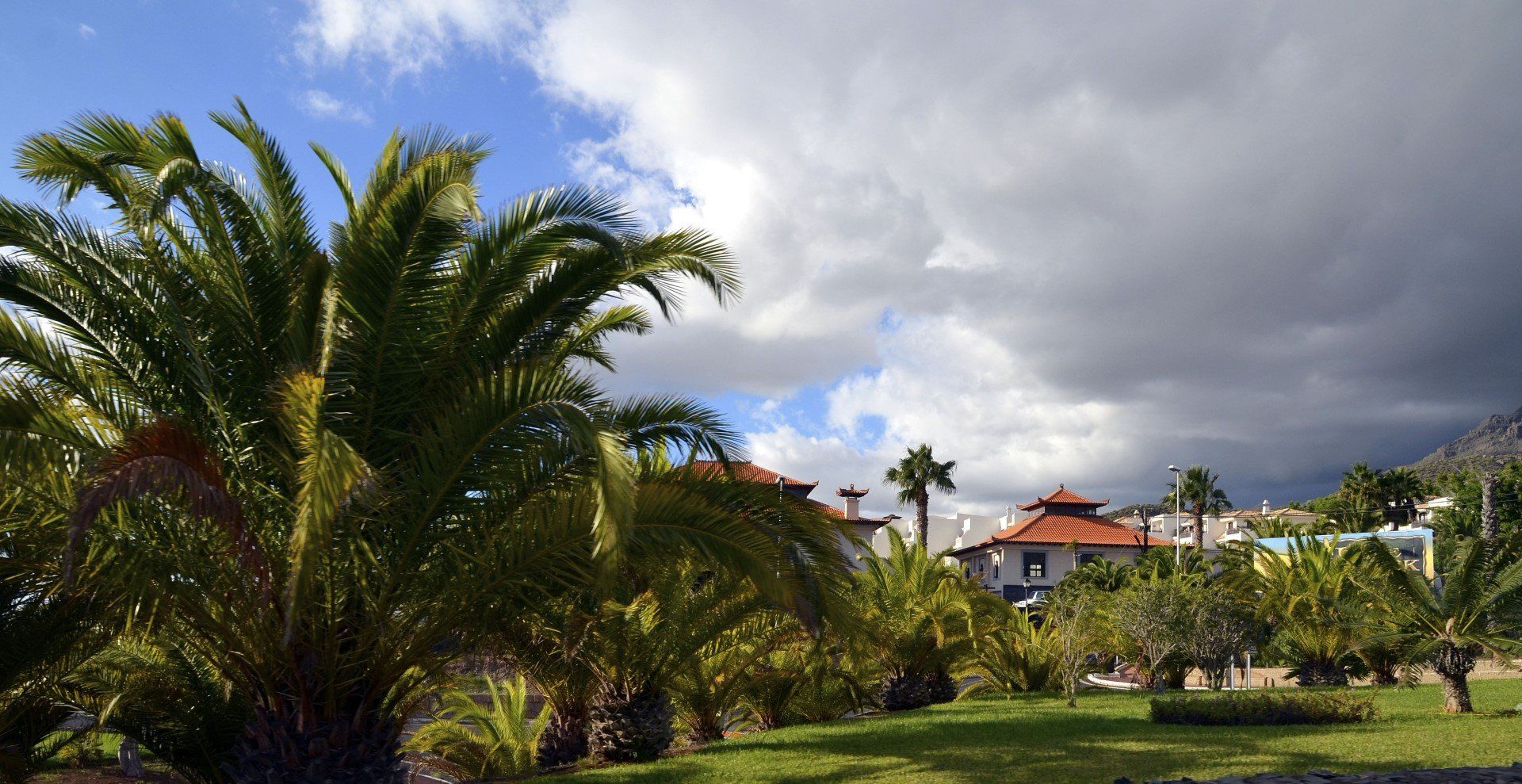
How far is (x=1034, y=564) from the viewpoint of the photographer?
6719cm

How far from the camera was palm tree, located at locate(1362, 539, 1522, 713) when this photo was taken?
14742 mm

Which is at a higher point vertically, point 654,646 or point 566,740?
point 654,646

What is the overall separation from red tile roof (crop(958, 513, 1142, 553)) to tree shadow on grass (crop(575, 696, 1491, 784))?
52.4 metres

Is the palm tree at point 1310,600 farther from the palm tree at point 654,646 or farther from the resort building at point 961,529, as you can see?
the resort building at point 961,529

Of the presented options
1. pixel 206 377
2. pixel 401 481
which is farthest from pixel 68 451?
pixel 401 481

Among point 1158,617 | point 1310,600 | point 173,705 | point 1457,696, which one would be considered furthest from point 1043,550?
point 173,705

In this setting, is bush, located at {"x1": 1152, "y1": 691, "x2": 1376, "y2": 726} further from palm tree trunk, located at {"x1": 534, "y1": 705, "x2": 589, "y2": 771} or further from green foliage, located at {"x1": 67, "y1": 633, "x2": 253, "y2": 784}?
green foliage, located at {"x1": 67, "y1": 633, "x2": 253, "y2": 784}

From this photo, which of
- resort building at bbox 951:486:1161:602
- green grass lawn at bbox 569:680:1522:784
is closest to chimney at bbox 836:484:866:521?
resort building at bbox 951:486:1161:602

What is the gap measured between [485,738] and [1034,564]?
57041 mm

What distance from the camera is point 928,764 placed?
11.0m

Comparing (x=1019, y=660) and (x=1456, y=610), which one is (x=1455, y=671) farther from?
(x=1019, y=660)

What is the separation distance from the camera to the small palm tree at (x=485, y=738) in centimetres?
1509

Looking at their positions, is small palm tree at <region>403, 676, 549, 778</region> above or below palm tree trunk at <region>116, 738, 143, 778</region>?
above

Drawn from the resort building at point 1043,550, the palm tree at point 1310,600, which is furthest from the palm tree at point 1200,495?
the palm tree at point 1310,600
